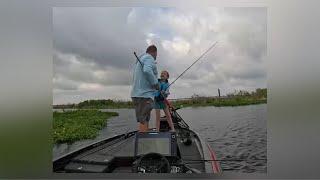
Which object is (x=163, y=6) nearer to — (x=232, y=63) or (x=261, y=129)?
(x=232, y=63)

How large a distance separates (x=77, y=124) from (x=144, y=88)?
0.68m

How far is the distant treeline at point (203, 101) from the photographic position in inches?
228

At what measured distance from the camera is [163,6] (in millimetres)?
5758

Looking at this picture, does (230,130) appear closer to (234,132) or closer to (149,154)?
(234,132)

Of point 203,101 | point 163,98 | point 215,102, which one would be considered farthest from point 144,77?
point 215,102

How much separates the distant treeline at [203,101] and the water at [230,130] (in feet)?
0.16

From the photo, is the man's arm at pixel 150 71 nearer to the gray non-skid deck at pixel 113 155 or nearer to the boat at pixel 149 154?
the boat at pixel 149 154

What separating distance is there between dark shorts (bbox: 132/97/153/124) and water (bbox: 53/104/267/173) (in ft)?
0.17

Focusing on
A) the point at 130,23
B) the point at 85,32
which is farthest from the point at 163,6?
the point at 85,32

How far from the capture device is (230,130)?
5859 mm
